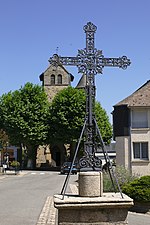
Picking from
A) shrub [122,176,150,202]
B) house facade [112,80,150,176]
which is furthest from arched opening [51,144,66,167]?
shrub [122,176,150,202]

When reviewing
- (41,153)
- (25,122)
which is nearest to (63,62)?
(25,122)

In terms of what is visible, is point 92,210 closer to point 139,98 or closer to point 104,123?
point 139,98

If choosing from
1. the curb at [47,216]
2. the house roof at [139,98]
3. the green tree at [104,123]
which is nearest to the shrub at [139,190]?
the curb at [47,216]

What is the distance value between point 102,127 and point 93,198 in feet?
150

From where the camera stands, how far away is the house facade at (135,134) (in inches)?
1142

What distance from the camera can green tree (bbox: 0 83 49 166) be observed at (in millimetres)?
52281

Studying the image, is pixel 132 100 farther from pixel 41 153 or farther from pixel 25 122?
pixel 41 153

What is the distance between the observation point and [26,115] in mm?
52938

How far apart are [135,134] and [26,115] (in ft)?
85.2

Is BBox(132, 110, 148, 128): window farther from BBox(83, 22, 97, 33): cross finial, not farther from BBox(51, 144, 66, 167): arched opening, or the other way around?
BBox(51, 144, 66, 167): arched opening

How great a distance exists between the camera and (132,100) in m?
30.1

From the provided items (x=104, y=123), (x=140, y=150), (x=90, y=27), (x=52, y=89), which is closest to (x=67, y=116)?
(x=104, y=123)

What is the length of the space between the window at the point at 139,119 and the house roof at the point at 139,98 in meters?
0.71

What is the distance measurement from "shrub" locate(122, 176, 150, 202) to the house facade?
46.9 feet
